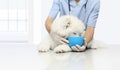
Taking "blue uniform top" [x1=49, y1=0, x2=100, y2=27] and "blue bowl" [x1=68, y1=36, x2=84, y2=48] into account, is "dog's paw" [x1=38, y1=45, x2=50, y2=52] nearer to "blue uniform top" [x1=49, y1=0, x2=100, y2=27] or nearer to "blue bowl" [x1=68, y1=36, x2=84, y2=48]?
"blue bowl" [x1=68, y1=36, x2=84, y2=48]

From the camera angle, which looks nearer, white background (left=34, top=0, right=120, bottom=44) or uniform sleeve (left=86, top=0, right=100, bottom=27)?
uniform sleeve (left=86, top=0, right=100, bottom=27)

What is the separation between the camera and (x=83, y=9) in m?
1.82

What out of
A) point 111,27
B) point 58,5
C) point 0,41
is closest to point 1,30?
point 0,41

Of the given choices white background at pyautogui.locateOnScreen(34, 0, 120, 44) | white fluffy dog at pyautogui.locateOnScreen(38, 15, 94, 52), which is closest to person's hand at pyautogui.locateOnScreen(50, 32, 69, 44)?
white fluffy dog at pyautogui.locateOnScreen(38, 15, 94, 52)

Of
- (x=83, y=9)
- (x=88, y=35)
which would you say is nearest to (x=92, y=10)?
(x=83, y=9)

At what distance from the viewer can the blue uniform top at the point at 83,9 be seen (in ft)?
5.83

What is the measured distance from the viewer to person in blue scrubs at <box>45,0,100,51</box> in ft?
5.81

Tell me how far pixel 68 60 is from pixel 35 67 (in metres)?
0.25

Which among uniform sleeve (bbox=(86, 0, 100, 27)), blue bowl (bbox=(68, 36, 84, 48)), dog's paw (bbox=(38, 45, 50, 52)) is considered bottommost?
dog's paw (bbox=(38, 45, 50, 52))

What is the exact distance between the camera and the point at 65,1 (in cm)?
184

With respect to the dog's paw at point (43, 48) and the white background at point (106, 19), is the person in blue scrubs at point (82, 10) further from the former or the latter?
the white background at point (106, 19)

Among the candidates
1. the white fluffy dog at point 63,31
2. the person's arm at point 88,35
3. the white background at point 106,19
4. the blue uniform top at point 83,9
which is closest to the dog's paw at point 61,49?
the white fluffy dog at point 63,31

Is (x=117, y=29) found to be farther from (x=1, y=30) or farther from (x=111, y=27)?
(x=1, y=30)

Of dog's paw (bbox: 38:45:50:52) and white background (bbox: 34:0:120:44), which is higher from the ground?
white background (bbox: 34:0:120:44)
